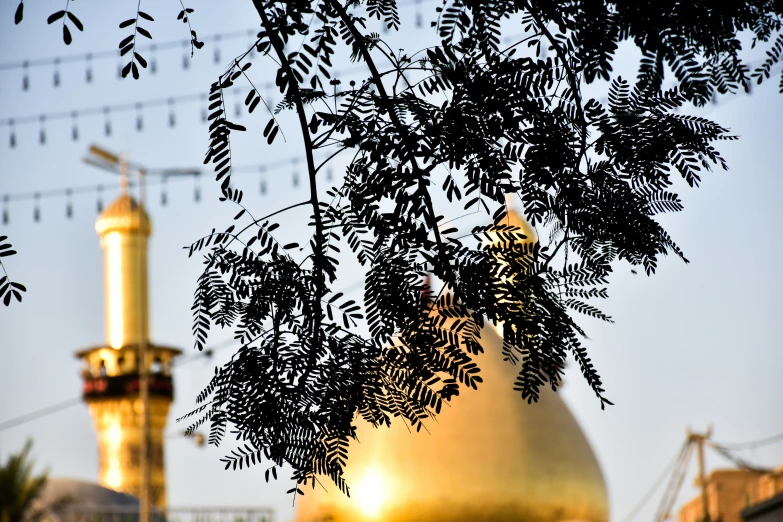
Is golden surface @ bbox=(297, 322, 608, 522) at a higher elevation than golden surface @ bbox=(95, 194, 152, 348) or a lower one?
lower

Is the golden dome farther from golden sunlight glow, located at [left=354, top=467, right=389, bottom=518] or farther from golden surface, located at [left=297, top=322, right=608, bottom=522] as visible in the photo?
golden sunlight glow, located at [left=354, top=467, right=389, bottom=518]

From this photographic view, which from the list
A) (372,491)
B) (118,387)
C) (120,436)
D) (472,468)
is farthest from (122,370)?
(472,468)

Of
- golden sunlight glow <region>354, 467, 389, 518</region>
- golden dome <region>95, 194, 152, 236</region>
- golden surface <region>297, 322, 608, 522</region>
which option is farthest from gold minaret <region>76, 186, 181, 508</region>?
golden sunlight glow <region>354, 467, 389, 518</region>

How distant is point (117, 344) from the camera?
47750 mm

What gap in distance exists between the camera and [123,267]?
4834cm

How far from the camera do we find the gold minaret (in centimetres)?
4819

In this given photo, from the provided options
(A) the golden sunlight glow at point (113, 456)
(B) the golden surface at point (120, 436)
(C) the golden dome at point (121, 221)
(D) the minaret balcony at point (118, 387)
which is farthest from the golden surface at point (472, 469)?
(C) the golden dome at point (121, 221)

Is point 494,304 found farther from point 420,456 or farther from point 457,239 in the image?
point 420,456

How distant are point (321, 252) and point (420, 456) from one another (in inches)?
1173

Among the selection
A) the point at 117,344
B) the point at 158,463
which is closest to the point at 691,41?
the point at 117,344

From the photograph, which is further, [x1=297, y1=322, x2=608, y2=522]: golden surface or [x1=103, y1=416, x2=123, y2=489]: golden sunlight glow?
[x1=103, y1=416, x2=123, y2=489]: golden sunlight glow

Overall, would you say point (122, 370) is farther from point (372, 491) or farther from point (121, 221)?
point (372, 491)

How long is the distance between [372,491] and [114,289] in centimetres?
1974

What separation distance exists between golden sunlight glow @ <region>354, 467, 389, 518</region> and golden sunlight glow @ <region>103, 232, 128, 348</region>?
701 inches
